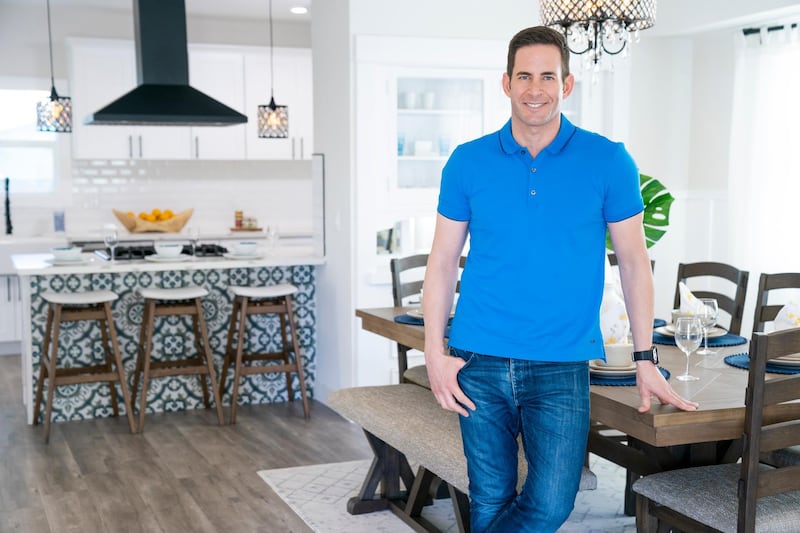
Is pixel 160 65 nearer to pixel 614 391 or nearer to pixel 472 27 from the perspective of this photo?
pixel 472 27

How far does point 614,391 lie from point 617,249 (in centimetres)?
55

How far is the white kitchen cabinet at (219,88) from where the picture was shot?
7906 mm

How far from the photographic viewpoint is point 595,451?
3395mm

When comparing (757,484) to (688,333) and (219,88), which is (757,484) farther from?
(219,88)

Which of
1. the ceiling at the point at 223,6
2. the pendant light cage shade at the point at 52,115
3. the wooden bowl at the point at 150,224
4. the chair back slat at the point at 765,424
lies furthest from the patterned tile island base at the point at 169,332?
the chair back slat at the point at 765,424

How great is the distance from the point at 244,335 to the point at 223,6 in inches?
134

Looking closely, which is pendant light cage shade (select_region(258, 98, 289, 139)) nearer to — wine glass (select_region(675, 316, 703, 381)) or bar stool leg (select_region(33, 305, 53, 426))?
bar stool leg (select_region(33, 305, 53, 426))

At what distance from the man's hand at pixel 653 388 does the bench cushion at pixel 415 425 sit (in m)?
0.56

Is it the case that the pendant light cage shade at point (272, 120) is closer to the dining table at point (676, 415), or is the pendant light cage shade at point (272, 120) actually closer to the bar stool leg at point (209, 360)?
the bar stool leg at point (209, 360)

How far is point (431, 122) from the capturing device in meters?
5.50

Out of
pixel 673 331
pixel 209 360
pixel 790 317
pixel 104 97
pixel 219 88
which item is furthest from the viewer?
pixel 219 88

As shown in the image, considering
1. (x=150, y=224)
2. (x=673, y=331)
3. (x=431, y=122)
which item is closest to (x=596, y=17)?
(x=673, y=331)

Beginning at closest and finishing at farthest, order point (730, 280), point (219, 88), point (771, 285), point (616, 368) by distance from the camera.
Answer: point (616, 368) < point (771, 285) < point (730, 280) < point (219, 88)

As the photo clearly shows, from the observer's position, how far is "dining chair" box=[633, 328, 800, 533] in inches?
92.0
